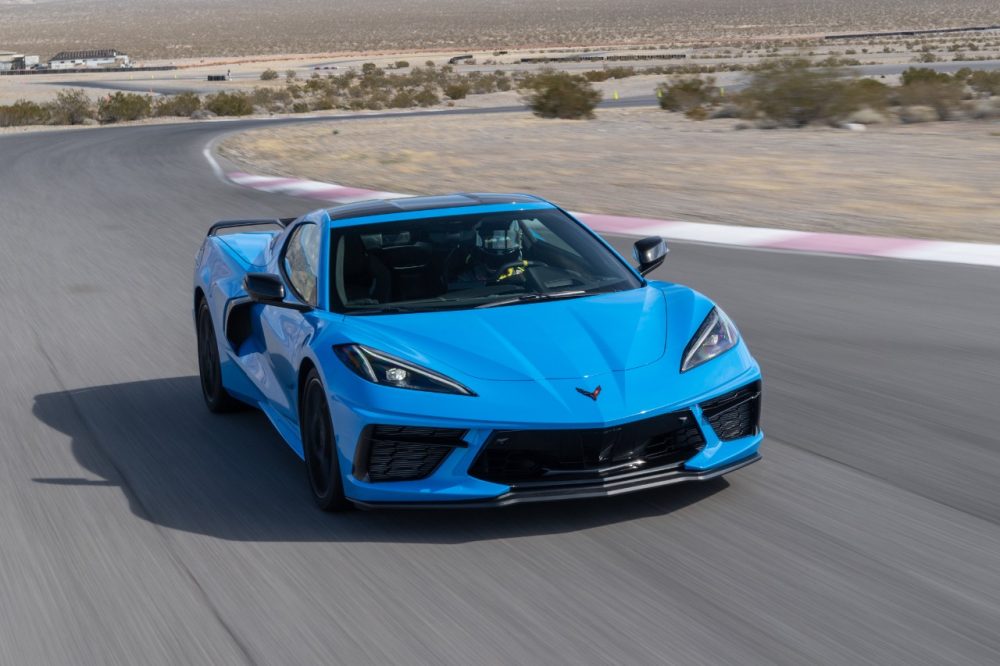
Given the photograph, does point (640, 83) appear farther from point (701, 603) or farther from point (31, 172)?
point (701, 603)

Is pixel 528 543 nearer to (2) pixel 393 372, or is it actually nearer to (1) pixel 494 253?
(2) pixel 393 372

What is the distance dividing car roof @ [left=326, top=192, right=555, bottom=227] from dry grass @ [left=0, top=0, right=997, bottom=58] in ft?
398

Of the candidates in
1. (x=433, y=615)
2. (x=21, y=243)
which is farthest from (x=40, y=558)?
(x=21, y=243)

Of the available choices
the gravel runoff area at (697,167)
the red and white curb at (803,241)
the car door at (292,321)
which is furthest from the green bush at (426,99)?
the car door at (292,321)

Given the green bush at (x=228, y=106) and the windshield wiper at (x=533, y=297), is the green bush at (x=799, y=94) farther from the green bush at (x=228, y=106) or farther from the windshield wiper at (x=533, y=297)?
the green bush at (x=228, y=106)

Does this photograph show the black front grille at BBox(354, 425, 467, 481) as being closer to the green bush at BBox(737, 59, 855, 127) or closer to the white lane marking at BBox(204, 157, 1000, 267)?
the white lane marking at BBox(204, 157, 1000, 267)

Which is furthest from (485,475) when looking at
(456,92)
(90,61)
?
(90,61)

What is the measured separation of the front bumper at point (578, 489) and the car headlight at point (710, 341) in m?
0.42

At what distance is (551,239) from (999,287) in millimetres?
5259

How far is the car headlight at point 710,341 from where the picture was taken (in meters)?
5.32

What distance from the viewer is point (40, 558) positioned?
17.1ft

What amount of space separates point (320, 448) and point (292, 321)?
0.73 meters

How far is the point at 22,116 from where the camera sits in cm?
4641

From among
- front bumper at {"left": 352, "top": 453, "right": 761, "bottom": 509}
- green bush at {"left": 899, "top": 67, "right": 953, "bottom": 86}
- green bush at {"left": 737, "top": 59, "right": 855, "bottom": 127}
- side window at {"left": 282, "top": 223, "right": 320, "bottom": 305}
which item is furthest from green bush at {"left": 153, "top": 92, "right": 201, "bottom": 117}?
front bumper at {"left": 352, "top": 453, "right": 761, "bottom": 509}
